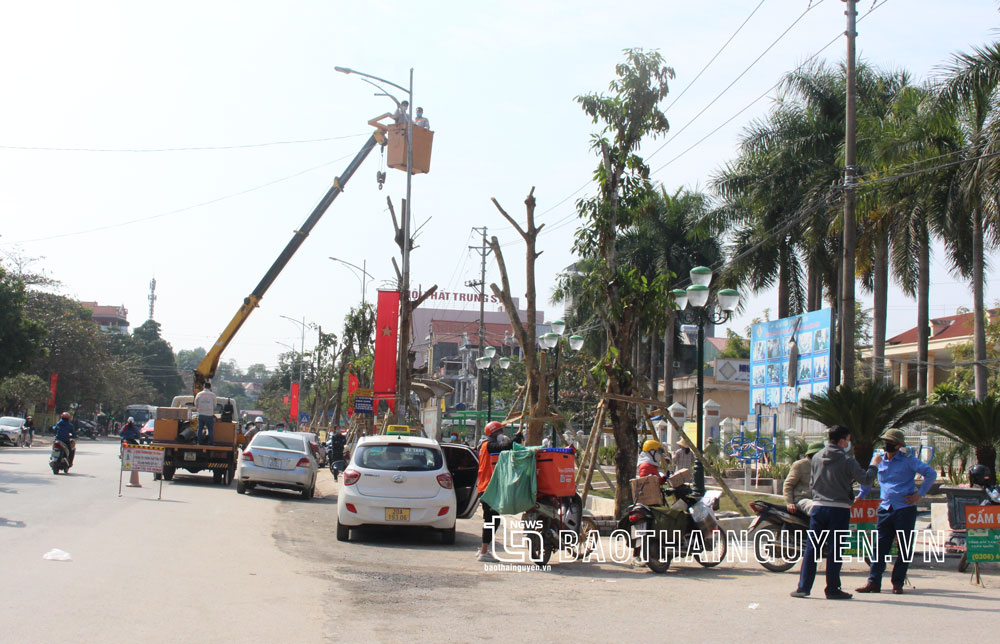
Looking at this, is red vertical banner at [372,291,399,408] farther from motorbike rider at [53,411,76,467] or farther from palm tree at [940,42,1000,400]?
palm tree at [940,42,1000,400]

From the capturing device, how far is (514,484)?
1166cm

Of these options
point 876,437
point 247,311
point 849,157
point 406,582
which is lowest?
point 406,582

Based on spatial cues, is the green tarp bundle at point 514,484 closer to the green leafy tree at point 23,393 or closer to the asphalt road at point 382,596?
the asphalt road at point 382,596

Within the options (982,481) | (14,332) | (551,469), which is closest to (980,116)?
(982,481)

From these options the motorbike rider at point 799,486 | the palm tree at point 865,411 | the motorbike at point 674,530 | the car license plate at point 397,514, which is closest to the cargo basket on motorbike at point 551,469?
the motorbike at point 674,530

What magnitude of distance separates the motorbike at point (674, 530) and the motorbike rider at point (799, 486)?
992 mm

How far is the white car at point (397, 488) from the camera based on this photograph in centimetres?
1350

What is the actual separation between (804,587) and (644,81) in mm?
9270

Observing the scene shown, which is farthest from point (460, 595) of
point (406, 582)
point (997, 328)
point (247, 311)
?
point (997, 328)

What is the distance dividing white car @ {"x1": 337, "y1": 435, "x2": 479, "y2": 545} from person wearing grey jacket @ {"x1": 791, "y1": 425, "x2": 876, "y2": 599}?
5762mm

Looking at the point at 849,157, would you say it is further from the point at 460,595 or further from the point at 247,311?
the point at 247,311

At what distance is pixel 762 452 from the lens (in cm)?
2580

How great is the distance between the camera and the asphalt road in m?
7.38

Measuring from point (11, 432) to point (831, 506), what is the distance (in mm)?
47146
